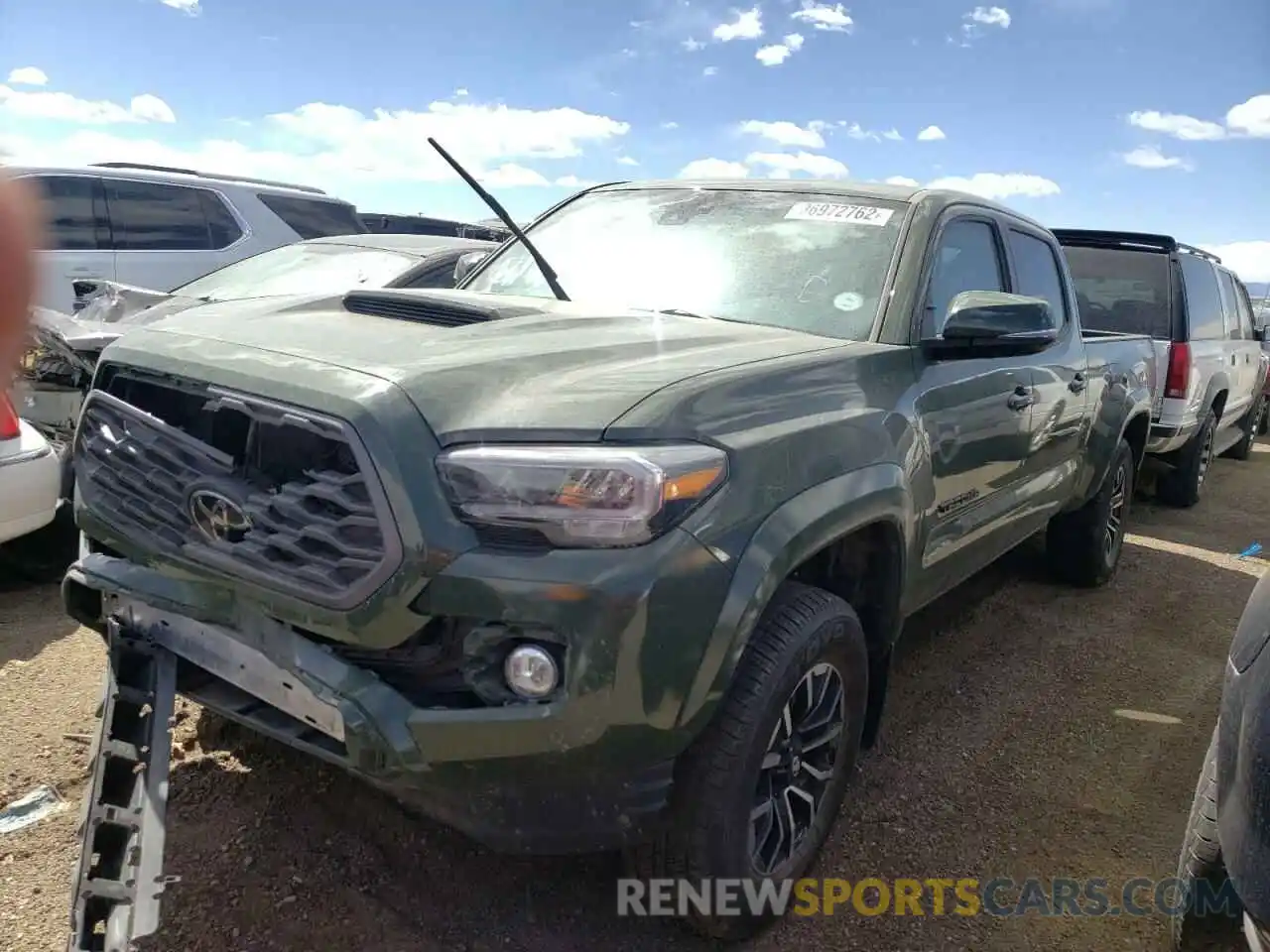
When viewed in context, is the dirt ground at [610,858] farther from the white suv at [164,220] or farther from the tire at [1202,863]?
the white suv at [164,220]

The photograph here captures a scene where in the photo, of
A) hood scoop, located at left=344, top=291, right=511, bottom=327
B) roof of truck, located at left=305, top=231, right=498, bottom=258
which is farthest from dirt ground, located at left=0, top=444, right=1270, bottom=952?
roof of truck, located at left=305, top=231, right=498, bottom=258

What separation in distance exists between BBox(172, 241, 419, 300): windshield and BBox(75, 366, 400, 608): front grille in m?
3.66

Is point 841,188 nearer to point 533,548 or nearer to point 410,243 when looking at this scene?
point 533,548

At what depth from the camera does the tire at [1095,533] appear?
530cm

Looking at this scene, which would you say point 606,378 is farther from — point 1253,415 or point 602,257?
point 1253,415

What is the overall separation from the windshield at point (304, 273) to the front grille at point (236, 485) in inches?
144

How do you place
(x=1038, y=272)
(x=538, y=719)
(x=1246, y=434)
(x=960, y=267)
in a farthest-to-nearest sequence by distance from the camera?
(x=1246, y=434), (x=1038, y=272), (x=960, y=267), (x=538, y=719)

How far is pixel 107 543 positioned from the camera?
252cm

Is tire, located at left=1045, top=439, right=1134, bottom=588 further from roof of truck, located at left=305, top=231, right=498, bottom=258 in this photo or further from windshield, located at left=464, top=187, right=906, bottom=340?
roof of truck, located at left=305, top=231, right=498, bottom=258

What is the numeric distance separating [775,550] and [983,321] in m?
1.26

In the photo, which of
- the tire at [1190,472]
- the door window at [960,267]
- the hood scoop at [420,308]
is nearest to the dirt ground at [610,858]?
the hood scoop at [420,308]

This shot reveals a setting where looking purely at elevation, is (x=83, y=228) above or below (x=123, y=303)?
above

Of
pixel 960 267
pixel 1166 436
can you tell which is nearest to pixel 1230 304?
pixel 1166 436

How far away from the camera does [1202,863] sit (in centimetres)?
235
